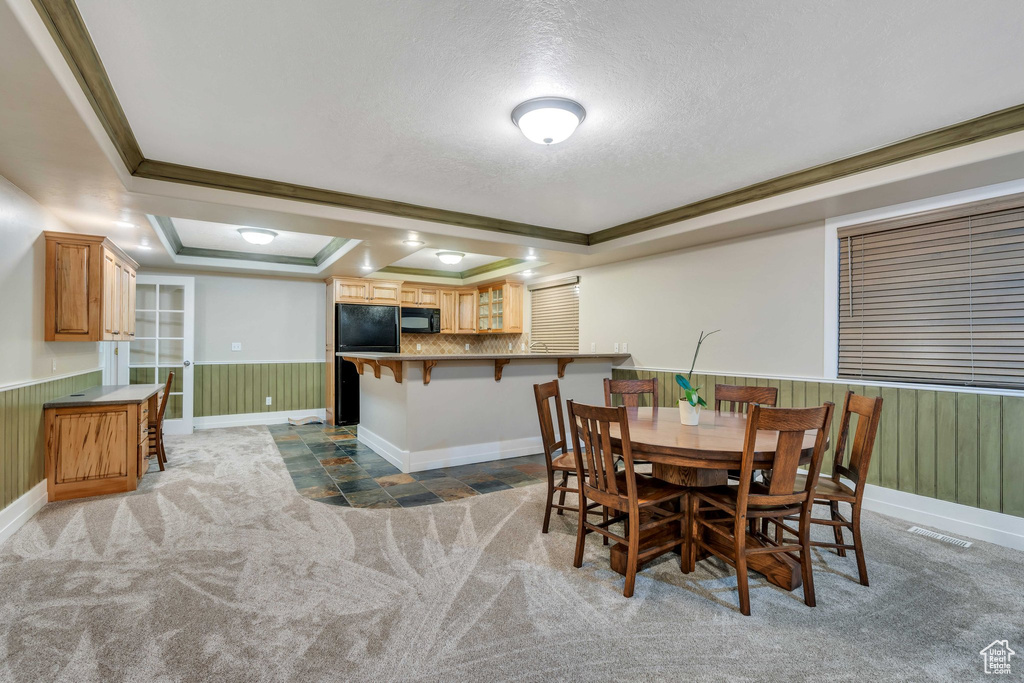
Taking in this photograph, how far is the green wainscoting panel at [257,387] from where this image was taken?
264 inches

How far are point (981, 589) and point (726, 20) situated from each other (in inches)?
116

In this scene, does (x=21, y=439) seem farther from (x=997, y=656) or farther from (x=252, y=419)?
(x=997, y=656)

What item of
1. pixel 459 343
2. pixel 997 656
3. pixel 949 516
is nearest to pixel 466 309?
pixel 459 343

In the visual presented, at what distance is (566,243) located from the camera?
17.6ft

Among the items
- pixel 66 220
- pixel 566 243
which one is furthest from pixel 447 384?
pixel 66 220

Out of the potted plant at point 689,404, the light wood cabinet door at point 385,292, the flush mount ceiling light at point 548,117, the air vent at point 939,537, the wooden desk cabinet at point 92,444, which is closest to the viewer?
the flush mount ceiling light at point 548,117

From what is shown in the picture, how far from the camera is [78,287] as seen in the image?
12.7 ft

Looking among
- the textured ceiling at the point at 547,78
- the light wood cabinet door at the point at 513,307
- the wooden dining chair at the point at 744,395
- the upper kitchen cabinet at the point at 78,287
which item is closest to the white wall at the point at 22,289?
the upper kitchen cabinet at the point at 78,287

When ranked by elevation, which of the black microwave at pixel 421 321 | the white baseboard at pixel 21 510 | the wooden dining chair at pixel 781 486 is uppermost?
the black microwave at pixel 421 321

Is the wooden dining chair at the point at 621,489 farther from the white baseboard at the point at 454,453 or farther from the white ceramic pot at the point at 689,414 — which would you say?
the white baseboard at the point at 454,453

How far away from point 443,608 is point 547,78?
8.21ft

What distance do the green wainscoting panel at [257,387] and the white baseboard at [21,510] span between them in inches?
129

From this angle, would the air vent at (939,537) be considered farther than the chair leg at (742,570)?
Yes

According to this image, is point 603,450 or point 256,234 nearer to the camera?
point 603,450
